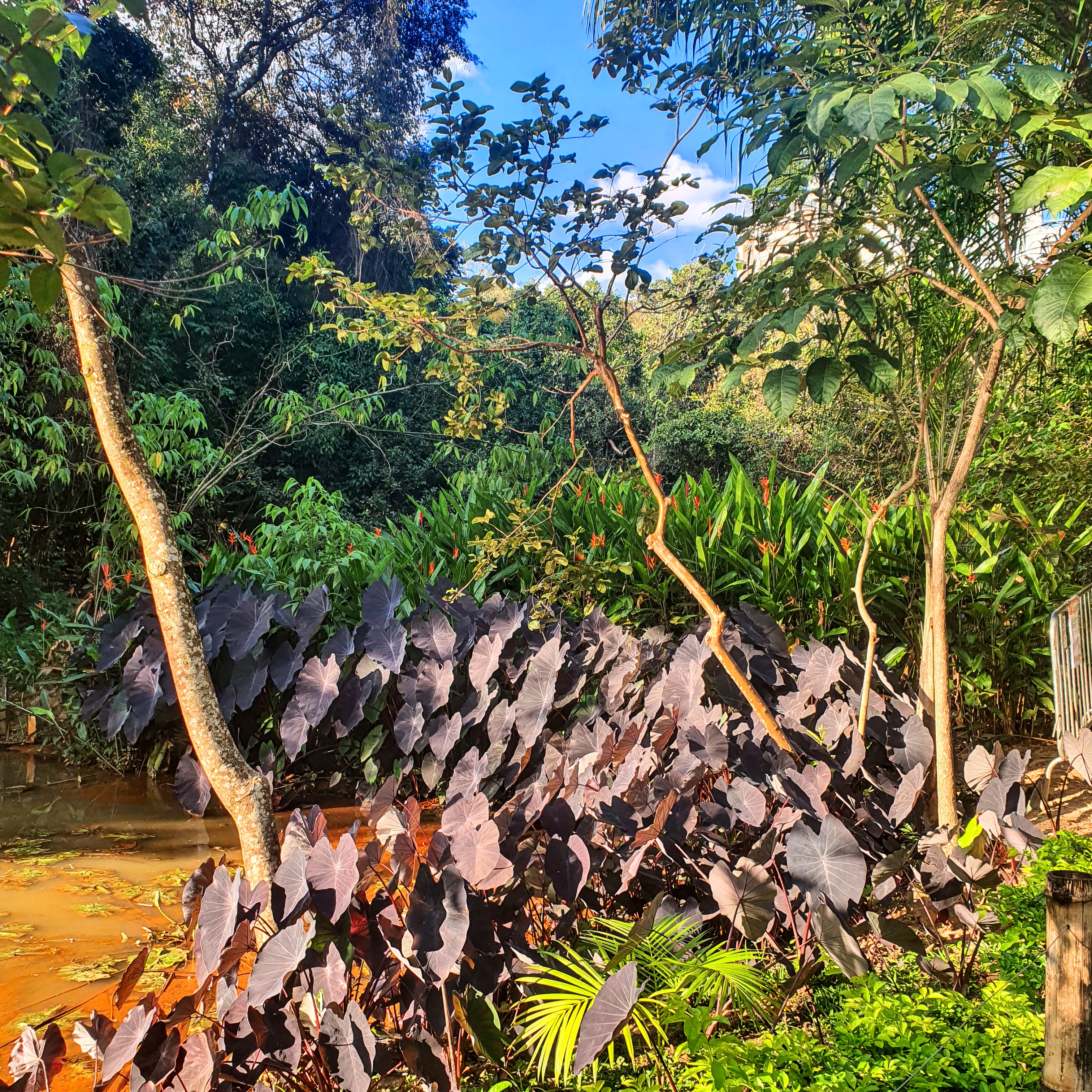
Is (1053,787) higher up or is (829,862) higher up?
(1053,787)

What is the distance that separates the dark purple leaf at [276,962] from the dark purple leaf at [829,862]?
2.97 feet

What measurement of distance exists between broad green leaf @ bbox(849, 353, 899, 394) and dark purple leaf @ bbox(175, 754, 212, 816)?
244 centimetres

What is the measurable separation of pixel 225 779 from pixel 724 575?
2.23 m

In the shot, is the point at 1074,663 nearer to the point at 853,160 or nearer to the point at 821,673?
the point at 821,673

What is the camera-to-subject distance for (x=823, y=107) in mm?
1266

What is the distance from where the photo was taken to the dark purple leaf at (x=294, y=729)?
2.99 m

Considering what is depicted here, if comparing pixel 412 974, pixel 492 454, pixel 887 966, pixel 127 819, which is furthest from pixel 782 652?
pixel 492 454

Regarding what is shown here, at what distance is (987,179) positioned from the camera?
1.76 m

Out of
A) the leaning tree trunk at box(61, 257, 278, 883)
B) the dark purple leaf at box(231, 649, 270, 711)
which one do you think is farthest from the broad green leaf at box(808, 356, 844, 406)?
the dark purple leaf at box(231, 649, 270, 711)

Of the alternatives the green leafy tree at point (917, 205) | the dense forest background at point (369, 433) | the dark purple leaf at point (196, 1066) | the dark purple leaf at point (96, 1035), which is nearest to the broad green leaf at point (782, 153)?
the green leafy tree at point (917, 205)

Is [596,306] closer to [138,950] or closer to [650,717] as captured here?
[650,717]

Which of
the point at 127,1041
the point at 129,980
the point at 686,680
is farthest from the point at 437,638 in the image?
the point at 127,1041

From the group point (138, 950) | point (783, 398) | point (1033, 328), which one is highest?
point (1033, 328)

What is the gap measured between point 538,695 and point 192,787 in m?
1.27
